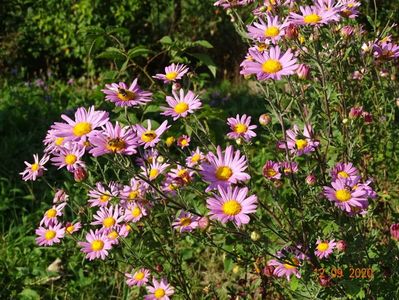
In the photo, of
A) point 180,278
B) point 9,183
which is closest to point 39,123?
point 9,183

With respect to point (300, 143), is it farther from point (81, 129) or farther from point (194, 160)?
point (81, 129)

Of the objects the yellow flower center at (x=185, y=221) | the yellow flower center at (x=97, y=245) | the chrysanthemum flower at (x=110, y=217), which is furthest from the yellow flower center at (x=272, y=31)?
the yellow flower center at (x=97, y=245)

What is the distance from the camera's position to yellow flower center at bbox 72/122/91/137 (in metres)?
1.37

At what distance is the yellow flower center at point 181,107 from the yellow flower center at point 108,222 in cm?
46

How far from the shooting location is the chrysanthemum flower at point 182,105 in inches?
60.0

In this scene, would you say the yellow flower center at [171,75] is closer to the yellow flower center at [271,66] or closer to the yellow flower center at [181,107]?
the yellow flower center at [181,107]

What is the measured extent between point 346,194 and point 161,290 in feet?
2.51

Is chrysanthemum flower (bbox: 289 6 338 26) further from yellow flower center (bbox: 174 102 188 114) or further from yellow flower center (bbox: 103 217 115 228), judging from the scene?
yellow flower center (bbox: 103 217 115 228)

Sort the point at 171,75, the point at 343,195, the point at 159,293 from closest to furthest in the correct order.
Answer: the point at 343,195, the point at 171,75, the point at 159,293

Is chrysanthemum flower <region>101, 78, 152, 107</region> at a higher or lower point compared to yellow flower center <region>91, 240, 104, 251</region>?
higher

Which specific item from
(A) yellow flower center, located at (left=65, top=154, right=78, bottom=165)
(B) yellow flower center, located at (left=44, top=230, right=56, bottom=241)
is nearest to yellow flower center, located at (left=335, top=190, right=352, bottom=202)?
(A) yellow flower center, located at (left=65, top=154, right=78, bottom=165)

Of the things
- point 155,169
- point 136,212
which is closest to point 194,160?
point 155,169

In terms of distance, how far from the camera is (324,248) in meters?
1.55

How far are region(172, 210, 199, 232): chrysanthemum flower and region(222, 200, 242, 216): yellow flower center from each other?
306 millimetres
